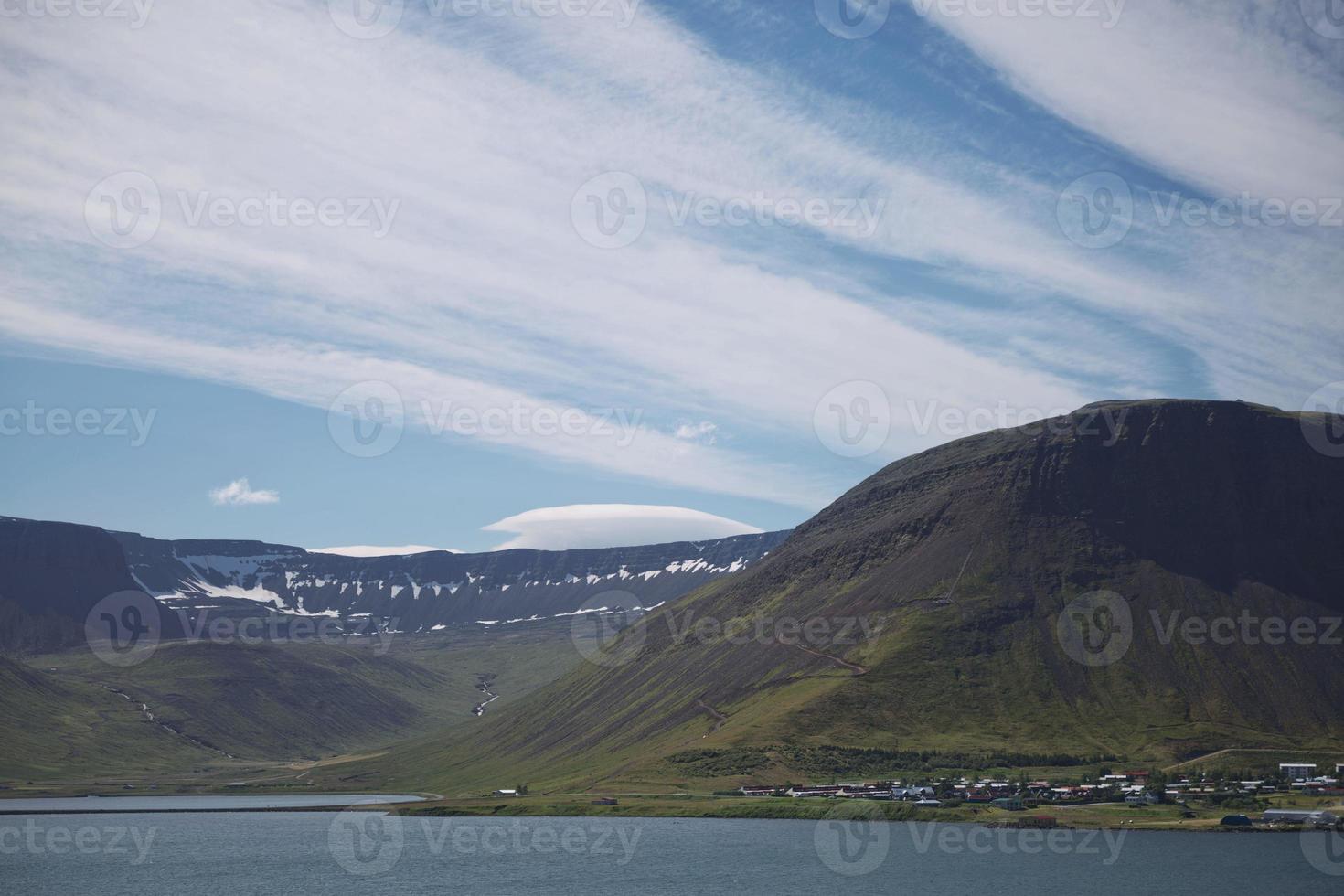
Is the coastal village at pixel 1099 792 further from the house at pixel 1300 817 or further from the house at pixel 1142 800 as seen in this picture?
the house at pixel 1300 817

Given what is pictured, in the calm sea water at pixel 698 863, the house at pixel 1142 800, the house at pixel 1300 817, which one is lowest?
the calm sea water at pixel 698 863

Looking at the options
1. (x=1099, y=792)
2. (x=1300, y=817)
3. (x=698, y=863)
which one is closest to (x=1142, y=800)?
(x=1099, y=792)

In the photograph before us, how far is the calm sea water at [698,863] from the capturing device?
12669 centimetres

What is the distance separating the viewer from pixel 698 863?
14362cm

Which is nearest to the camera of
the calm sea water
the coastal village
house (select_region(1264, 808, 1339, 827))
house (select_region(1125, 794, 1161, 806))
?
the calm sea water

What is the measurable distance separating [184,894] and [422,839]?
5776 cm

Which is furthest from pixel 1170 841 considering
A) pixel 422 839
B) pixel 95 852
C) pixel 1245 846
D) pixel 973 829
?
pixel 95 852

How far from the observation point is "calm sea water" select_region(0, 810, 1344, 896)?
12669 centimetres

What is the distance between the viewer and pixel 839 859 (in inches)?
5822

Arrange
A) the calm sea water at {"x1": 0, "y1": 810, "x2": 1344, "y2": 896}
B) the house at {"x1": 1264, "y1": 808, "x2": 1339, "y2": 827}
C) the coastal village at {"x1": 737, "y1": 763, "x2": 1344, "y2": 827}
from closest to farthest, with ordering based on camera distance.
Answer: the calm sea water at {"x1": 0, "y1": 810, "x2": 1344, "y2": 896} → the house at {"x1": 1264, "y1": 808, "x2": 1339, "y2": 827} → the coastal village at {"x1": 737, "y1": 763, "x2": 1344, "y2": 827}

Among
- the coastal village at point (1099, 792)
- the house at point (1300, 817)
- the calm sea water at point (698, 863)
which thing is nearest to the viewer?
the calm sea water at point (698, 863)

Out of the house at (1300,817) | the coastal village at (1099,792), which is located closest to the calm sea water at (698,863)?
the house at (1300,817)

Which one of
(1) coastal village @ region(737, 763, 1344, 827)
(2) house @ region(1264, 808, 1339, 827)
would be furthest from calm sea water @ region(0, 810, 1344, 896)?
(1) coastal village @ region(737, 763, 1344, 827)

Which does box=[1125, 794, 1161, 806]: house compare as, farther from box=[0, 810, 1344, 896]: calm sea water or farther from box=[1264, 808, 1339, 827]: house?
box=[0, 810, 1344, 896]: calm sea water
